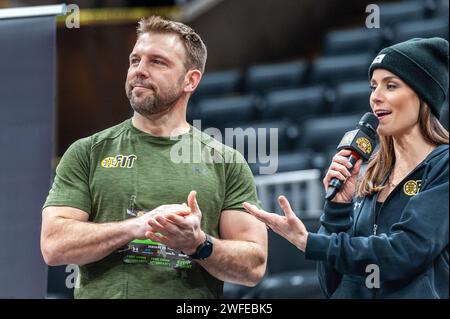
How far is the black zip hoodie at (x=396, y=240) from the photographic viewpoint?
2105 millimetres

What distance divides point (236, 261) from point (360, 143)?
1.62 feet

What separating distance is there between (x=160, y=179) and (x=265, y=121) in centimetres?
345

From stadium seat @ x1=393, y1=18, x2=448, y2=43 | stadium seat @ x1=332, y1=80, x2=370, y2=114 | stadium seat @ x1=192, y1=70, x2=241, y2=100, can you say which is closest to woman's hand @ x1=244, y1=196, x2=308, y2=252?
stadium seat @ x1=393, y1=18, x2=448, y2=43

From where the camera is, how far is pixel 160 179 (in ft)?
7.79

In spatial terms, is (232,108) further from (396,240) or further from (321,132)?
(396,240)

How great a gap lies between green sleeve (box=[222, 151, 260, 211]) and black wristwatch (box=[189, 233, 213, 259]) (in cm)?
16

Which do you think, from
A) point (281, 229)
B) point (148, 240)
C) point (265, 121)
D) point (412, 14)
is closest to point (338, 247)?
point (281, 229)

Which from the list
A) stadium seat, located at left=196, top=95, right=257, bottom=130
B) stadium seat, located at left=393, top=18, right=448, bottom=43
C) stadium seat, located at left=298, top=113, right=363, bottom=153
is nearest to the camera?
stadium seat, located at left=393, top=18, right=448, bottom=43

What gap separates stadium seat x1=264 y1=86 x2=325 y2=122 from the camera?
5766 mm

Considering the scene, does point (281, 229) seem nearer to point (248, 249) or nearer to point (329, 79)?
point (248, 249)

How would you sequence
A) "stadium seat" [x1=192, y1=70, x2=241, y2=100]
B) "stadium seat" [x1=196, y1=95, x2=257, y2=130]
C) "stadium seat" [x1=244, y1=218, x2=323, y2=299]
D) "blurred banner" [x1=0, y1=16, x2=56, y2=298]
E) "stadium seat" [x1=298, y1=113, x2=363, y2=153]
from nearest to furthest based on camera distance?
1. "blurred banner" [x1=0, y1=16, x2=56, y2=298]
2. "stadium seat" [x1=244, y1=218, x2=323, y2=299]
3. "stadium seat" [x1=298, y1=113, x2=363, y2=153]
4. "stadium seat" [x1=196, y1=95, x2=257, y2=130]
5. "stadium seat" [x1=192, y1=70, x2=241, y2=100]

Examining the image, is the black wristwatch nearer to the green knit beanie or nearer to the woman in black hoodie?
the woman in black hoodie
